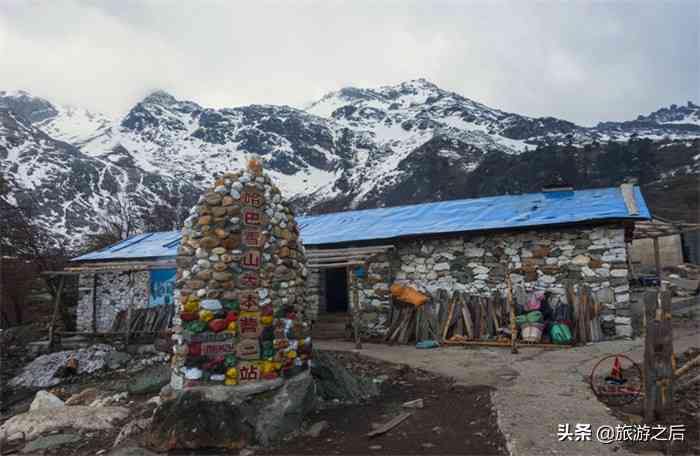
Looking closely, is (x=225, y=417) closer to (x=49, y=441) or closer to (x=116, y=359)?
(x=49, y=441)

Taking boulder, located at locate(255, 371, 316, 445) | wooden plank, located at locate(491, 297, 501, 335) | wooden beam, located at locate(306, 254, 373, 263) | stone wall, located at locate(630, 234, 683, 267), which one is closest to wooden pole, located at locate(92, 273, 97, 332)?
wooden beam, located at locate(306, 254, 373, 263)

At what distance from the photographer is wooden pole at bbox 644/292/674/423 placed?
183 inches

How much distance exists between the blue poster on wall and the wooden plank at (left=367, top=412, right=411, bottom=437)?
11.7m

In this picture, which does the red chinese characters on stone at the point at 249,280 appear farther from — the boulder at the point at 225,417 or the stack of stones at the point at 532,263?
the stack of stones at the point at 532,263

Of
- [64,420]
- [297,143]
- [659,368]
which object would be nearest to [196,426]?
[64,420]

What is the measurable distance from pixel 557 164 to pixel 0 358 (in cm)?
4101

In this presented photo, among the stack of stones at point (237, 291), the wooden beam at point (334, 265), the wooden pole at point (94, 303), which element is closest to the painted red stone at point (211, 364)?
the stack of stones at point (237, 291)

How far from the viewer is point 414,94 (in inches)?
5605

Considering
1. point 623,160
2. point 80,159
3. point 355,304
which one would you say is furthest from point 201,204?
point 80,159

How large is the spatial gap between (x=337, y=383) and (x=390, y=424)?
4.64 feet

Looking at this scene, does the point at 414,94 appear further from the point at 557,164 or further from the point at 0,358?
the point at 0,358

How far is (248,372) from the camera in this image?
18.3 feet

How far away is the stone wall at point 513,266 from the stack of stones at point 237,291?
6.16 metres

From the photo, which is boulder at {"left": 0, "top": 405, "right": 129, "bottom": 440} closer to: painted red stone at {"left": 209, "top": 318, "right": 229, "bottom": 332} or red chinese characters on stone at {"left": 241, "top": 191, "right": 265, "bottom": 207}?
painted red stone at {"left": 209, "top": 318, "right": 229, "bottom": 332}
